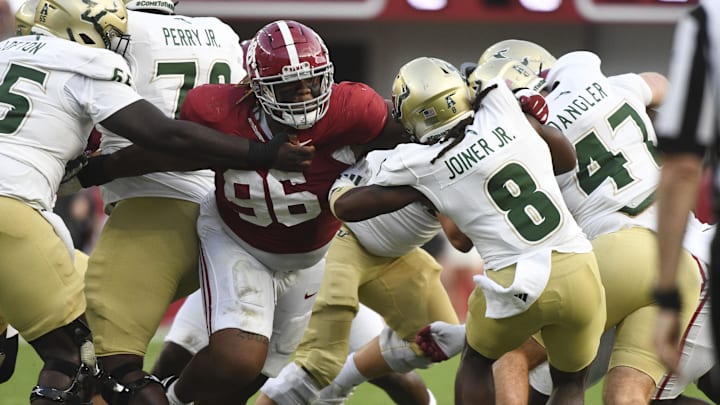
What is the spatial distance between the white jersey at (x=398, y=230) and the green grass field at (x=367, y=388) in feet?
5.15

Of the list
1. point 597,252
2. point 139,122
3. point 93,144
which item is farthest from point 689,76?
point 93,144

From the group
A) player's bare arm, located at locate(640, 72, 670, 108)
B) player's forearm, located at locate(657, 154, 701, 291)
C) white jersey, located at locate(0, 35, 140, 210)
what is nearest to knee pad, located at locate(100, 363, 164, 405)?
white jersey, located at locate(0, 35, 140, 210)

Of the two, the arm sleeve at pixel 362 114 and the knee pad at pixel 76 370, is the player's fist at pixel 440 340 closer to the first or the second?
the arm sleeve at pixel 362 114

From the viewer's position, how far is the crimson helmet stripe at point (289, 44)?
15.1 feet

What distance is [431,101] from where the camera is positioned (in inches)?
177

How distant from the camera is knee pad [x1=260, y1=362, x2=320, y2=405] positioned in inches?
219

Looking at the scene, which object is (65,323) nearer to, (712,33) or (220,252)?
(220,252)

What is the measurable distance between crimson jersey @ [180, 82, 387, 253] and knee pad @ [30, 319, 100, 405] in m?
0.75

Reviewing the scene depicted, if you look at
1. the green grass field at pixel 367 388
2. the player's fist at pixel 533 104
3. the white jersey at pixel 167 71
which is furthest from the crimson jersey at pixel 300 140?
the green grass field at pixel 367 388

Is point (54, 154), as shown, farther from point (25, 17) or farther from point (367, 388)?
point (367, 388)

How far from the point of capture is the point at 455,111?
4516mm

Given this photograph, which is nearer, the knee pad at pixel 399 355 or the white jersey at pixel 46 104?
the white jersey at pixel 46 104

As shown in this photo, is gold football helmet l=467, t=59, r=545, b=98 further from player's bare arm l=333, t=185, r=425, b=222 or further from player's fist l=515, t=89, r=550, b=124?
player's bare arm l=333, t=185, r=425, b=222

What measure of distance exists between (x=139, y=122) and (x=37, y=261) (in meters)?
0.61
